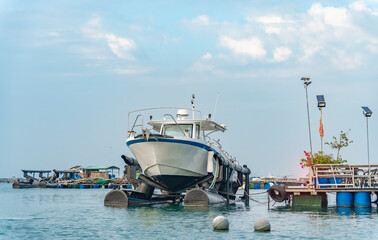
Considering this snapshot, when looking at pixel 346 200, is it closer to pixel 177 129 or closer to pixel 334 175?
pixel 334 175

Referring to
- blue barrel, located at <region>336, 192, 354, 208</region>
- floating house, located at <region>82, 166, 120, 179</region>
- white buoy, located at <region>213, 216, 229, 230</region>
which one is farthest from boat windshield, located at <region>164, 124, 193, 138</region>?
floating house, located at <region>82, 166, 120, 179</region>

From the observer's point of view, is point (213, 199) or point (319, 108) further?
point (319, 108)

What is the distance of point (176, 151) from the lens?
102ft

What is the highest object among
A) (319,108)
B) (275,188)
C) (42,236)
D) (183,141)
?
(319,108)

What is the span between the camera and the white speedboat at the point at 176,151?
30.8 metres

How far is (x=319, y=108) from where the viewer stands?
3709cm

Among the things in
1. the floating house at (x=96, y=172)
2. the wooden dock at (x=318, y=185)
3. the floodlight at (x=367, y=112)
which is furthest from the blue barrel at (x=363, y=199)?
the floating house at (x=96, y=172)

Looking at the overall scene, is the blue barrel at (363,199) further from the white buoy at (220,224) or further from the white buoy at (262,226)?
the white buoy at (220,224)

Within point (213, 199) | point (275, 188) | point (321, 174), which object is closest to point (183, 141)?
point (213, 199)

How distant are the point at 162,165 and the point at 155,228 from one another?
10677mm

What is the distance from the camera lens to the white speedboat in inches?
1212

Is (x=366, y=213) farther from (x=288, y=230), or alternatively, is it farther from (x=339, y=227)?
(x=288, y=230)

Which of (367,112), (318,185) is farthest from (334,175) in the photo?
(367,112)

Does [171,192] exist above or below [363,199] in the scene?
above
